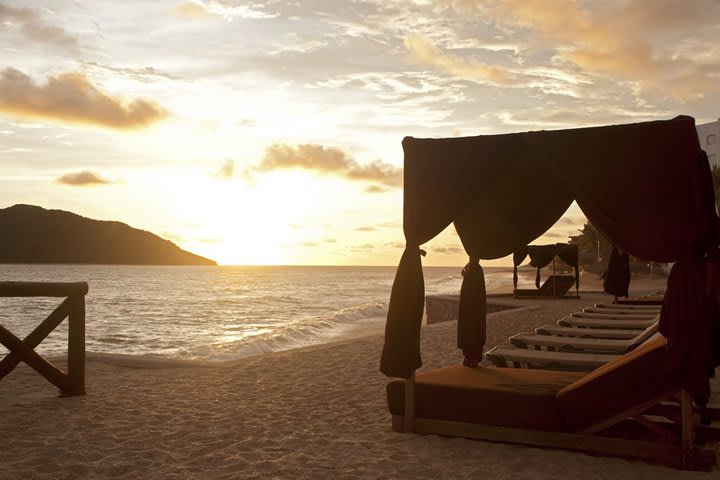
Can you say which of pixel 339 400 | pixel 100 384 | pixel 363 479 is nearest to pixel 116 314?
pixel 100 384

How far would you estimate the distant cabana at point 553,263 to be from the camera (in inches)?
984

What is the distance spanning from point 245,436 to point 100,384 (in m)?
3.51

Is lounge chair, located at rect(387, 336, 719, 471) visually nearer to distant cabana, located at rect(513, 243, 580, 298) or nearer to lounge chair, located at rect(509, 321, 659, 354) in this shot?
lounge chair, located at rect(509, 321, 659, 354)

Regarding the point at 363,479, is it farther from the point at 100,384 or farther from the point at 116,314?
the point at 116,314

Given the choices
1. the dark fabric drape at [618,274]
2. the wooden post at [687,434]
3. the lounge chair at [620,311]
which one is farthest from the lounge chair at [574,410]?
the dark fabric drape at [618,274]

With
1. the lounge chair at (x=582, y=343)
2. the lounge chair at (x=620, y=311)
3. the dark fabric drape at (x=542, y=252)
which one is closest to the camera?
the lounge chair at (x=582, y=343)

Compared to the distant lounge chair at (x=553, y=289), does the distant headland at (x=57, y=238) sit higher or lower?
higher

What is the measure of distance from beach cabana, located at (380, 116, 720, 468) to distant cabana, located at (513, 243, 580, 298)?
745 inches

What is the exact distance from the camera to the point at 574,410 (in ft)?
17.1

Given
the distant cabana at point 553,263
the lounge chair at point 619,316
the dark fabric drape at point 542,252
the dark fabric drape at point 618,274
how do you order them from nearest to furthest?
the lounge chair at point 619,316 < the dark fabric drape at point 618,274 < the distant cabana at point 553,263 < the dark fabric drape at point 542,252

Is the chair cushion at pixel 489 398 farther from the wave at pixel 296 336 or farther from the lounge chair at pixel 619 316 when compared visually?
the wave at pixel 296 336

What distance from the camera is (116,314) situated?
3544 centimetres

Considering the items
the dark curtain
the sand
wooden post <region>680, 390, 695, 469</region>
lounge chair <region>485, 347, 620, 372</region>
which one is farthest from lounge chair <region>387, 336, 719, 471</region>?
the dark curtain

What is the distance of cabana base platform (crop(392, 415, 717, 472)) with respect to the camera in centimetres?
488
